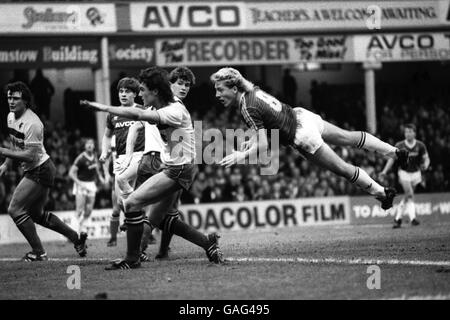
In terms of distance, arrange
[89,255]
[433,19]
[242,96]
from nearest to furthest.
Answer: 1. [242,96]
2. [89,255]
3. [433,19]

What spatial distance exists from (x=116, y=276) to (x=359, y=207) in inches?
693

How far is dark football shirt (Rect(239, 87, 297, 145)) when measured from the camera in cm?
1083

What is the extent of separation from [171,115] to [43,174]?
11.0ft

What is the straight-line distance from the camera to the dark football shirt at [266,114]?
10.8 meters

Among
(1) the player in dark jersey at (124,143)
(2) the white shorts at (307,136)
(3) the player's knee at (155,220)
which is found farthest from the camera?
(1) the player in dark jersey at (124,143)

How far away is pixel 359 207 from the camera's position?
86.2ft

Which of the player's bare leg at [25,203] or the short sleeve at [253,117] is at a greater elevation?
the short sleeve at [253,117]

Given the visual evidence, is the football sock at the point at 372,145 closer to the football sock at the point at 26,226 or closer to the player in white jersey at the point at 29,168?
the player in white jersey at the point at 29,168

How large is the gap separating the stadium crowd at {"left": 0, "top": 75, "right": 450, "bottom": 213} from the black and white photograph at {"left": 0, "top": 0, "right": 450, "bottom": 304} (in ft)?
0.24

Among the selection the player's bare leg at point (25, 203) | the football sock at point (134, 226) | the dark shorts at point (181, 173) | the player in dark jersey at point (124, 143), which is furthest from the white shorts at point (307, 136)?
the player's bare leg at point (25, 203)

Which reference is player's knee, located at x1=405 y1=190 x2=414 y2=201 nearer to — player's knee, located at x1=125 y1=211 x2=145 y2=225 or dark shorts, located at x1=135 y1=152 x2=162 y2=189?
dark shorts, located at x1=135 y1=152 x2=162 y2=189

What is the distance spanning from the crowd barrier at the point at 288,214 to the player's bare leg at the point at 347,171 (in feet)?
40.3

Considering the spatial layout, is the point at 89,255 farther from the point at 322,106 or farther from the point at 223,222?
the point at 322,106
